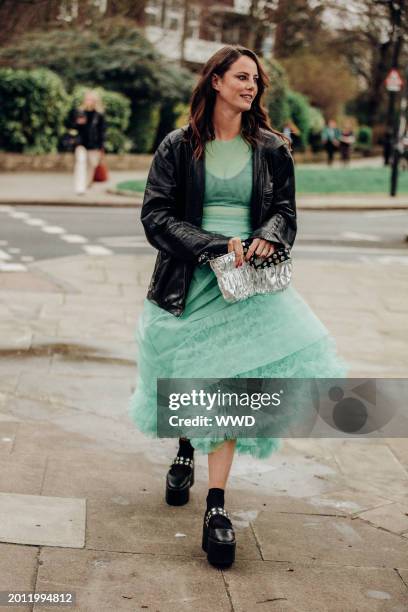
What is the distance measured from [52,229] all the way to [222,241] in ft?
36.7

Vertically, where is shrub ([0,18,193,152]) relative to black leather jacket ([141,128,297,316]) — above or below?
below

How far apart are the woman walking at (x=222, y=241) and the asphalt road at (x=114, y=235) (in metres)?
6.91

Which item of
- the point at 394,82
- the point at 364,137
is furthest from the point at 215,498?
the point at 364,137

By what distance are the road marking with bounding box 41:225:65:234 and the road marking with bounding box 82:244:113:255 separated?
133 cm

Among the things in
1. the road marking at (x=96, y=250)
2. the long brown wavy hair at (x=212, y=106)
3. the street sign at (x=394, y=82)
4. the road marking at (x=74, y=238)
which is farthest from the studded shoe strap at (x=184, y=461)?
the street sign at (x=394, y=82)

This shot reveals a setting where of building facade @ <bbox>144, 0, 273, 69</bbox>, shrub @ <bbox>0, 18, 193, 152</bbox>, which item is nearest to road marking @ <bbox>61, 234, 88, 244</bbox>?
shrub @ <bbox>0, 18, 193, 152</bbox>

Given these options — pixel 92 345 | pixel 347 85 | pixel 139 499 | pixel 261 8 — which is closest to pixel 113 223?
pixel 92 345

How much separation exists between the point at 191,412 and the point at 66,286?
19.0ft

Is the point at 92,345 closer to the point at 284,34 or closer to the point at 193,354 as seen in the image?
the point at 193,354

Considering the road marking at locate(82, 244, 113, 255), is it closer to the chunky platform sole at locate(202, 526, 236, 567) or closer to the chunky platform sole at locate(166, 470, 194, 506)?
the chunky platform sole at locate(166, 470, 194, 506)

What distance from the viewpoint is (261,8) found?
3919 cm

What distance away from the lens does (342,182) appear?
27.5 metres

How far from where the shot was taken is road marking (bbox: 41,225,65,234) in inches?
571

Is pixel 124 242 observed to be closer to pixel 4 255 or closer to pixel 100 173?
pixel 4 255
